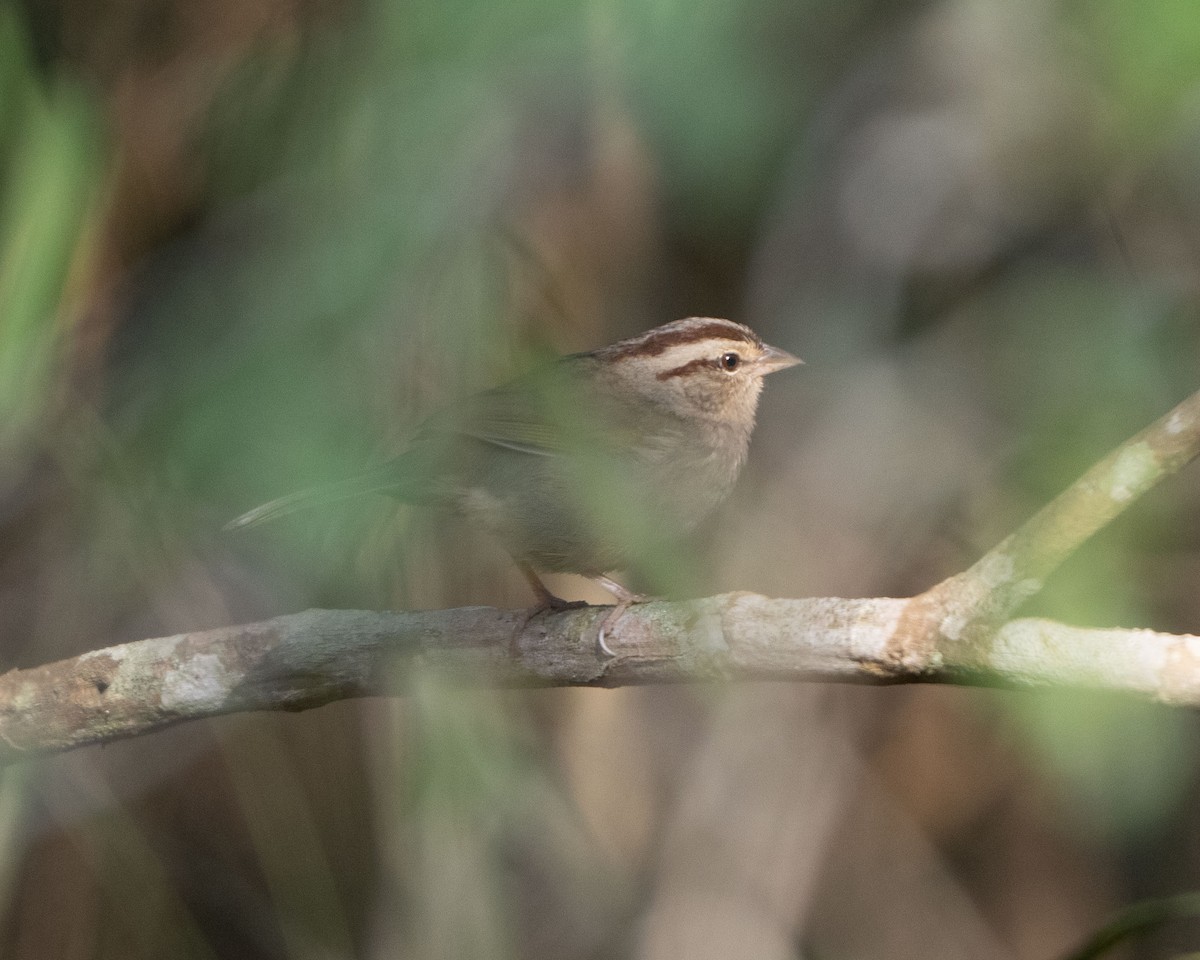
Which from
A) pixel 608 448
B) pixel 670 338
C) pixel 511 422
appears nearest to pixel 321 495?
pixel 608 448

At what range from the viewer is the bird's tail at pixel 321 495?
2.46m

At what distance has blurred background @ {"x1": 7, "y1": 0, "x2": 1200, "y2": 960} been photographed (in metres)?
2.41

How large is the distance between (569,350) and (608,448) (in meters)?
0.69

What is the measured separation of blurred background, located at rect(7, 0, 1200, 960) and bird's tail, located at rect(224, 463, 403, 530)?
7 cm

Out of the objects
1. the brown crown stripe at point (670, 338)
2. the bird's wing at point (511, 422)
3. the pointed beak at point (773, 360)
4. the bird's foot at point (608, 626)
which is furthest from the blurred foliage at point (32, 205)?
the pointed beak at point (773, 360)

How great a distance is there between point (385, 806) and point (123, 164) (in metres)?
2.55

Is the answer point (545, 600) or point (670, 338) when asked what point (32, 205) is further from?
point (670, 338)

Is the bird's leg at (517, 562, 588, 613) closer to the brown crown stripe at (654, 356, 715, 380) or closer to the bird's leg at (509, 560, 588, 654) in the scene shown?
the bird's leg at (509, 560, 588, 654)

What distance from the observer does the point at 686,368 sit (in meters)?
4.81

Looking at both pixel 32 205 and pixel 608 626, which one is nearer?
pixel 32 205

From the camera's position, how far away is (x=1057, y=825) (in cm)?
670

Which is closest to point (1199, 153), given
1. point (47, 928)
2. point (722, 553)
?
point (722, 553)

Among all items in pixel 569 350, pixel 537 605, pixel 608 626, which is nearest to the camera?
pixel 608 626

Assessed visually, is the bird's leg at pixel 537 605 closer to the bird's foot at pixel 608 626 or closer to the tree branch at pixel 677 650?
the tree branch at pixel 677 650
